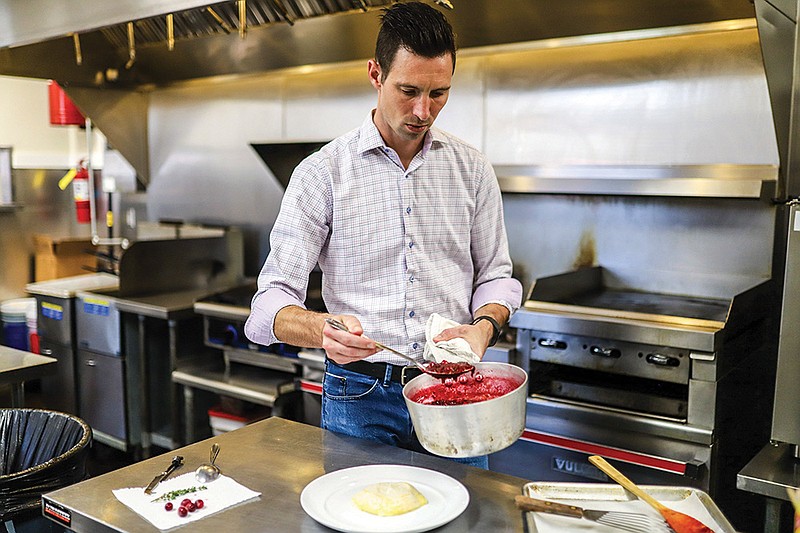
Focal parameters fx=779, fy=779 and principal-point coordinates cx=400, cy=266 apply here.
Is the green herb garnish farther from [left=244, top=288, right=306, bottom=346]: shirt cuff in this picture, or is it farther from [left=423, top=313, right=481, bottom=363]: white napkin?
[left=423, top=313, right=481, bottom=363]: white napkin

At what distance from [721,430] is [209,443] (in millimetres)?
1786

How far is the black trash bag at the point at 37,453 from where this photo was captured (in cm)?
199

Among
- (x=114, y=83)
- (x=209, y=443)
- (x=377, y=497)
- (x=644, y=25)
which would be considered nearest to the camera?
(x=377, y=497)

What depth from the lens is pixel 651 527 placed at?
1395 millimetres

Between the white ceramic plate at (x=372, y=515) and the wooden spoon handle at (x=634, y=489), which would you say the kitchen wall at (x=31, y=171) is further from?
the wooden spoon handle at (x=634, y=489)

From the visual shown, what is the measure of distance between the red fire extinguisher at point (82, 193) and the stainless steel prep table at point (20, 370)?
3276mm

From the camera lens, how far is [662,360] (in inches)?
107

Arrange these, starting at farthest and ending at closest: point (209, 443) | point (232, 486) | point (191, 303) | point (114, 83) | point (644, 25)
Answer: point (114, 83) → point (191, 303) → point (644, 25) → point (209, 443) → point (232, 486)

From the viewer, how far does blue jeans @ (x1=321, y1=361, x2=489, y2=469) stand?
6.62ft

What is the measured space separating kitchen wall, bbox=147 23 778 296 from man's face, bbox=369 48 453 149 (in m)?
1.73

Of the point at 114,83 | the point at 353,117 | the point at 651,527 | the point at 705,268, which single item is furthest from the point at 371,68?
the point at 114,83

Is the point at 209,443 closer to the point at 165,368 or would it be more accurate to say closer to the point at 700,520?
the point at 700,520

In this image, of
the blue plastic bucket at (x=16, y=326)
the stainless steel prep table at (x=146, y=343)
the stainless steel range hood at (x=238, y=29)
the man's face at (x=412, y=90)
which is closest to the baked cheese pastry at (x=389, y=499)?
the man's face at (x=412, y=90)

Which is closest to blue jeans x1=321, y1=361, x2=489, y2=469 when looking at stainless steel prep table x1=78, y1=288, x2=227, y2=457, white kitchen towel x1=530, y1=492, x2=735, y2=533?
white kitchen towel x1=530, y1=492, x2=735, y2=533
